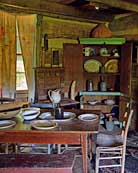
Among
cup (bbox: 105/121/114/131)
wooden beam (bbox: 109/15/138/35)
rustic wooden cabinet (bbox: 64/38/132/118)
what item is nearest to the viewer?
cup (bbox: 105/121/114/131)

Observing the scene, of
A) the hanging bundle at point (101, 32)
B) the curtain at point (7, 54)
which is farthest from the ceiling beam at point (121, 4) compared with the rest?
the curtain at point (7, 54)

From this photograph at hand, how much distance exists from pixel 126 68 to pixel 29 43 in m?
1.93

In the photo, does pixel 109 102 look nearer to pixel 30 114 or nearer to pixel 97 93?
pixel 97 93

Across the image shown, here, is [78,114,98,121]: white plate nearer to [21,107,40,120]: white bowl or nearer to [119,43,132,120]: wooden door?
[21,107,40,120]: white bowl

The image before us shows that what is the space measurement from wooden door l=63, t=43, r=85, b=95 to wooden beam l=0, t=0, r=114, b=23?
0.59 metres

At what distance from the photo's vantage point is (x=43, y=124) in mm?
2775

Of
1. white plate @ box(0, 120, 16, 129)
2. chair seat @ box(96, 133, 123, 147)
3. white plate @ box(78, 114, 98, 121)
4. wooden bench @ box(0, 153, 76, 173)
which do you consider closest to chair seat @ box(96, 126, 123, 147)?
chair seat @ box(96, 133, 123, 147)

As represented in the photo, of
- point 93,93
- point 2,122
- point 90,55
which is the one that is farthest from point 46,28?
point 2,122

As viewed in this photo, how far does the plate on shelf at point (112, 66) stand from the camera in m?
5.62

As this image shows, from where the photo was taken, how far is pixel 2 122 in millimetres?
2834

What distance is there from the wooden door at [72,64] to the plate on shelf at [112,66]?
618 millimetres

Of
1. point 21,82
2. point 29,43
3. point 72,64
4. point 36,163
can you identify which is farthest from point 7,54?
point 36,163

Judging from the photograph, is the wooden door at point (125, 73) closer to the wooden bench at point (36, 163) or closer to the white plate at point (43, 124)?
the white plate at point (43, 124)

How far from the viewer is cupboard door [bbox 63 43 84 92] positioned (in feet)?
17.3
